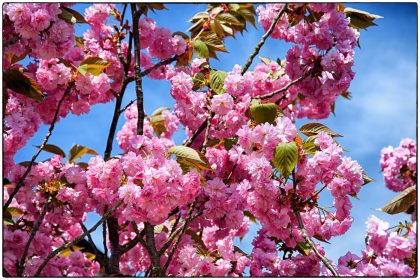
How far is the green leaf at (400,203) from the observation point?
2562 millimetres

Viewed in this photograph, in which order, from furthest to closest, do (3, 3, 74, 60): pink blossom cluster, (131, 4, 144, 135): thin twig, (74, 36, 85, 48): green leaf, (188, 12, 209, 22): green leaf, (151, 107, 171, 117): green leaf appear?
1. (151, 107, 171, 117): green leaf
2. (74, 36, 85, 48): green leaf
3. (188, 12, 209, 22): green leaf
4. (131, 4, 144, 135): thin twig
5. (3, 3, 74, 60): pink blossom cluster

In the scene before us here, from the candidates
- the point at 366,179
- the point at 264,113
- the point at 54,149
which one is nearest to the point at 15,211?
the point at 54,149

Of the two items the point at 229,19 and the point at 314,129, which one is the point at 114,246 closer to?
the point at 314,129

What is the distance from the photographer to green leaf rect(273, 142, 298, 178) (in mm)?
2549

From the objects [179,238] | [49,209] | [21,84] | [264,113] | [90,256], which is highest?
[21,84]

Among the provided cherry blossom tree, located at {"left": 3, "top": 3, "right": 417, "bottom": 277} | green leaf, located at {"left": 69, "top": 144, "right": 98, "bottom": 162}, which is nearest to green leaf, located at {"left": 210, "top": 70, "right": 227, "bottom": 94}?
cherry blossom tree, located at {"left": 3, "top": 3, "right": 417, "bottom": 277}

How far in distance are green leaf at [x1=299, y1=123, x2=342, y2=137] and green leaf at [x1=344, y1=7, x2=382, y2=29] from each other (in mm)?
830

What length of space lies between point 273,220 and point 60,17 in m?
1.70

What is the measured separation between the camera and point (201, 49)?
12.2ft

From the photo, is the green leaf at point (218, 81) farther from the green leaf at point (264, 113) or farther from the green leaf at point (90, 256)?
the green leaf at point (90, 256)

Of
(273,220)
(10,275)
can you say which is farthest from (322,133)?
(10,275)

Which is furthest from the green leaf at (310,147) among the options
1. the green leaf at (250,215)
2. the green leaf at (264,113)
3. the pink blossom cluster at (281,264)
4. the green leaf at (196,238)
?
the green leaf at (250,215)

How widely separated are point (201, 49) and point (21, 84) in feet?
3.96

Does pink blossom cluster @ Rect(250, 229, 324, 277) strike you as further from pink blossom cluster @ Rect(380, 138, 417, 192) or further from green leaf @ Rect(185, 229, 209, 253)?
pink blossom cluster @ Rect(380, 138, 417, 192)
